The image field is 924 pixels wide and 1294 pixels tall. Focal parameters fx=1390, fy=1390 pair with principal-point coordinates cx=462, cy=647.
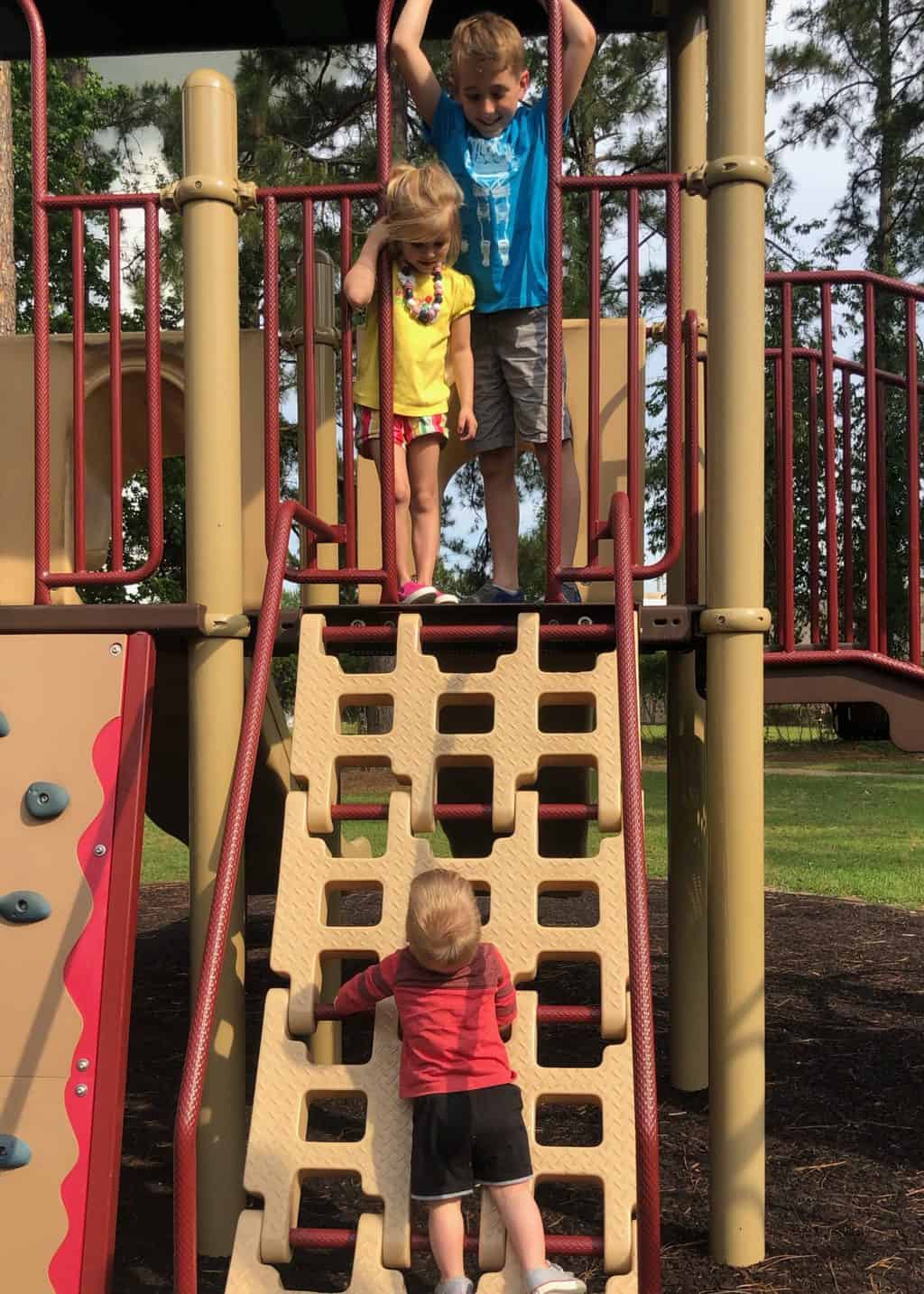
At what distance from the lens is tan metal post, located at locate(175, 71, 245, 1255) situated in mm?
3588

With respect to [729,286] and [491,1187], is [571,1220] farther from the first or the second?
[729,286]

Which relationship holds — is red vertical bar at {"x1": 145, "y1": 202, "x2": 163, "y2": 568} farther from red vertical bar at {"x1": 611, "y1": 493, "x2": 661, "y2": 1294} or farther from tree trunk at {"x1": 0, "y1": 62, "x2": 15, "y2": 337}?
tree trunk at {"x1": 0, "y1": 62, "x2": 15, "y2": 337}

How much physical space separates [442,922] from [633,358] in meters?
1.83

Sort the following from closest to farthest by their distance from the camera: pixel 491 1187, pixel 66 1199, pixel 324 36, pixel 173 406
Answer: pixel 491 1187 < pixel 66 1199 < pixel 324 36 < pixel 173 406

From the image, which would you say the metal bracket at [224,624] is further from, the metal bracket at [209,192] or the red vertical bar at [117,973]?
the metal bracket at [209,192]

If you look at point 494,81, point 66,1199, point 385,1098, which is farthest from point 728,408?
point 66,1199

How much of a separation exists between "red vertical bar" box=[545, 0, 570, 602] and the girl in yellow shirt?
0.31 metres

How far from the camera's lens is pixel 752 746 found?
142 inches

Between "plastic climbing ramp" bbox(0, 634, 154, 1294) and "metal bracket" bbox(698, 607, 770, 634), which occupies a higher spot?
"metal bracket" bbox(698, 607, 770, 634)

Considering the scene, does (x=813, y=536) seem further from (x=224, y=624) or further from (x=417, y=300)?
(x=224, y=624)

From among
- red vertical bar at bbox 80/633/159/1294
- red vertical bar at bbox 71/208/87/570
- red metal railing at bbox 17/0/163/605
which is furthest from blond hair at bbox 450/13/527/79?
red vertical bar at bbox 80/633/159/1294

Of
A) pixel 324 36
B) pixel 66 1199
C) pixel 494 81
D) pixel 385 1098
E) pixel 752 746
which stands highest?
pixel 324 36

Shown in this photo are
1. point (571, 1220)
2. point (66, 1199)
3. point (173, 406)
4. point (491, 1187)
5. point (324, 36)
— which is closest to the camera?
point (491, 1187)

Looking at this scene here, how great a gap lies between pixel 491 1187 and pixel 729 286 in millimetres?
2261
